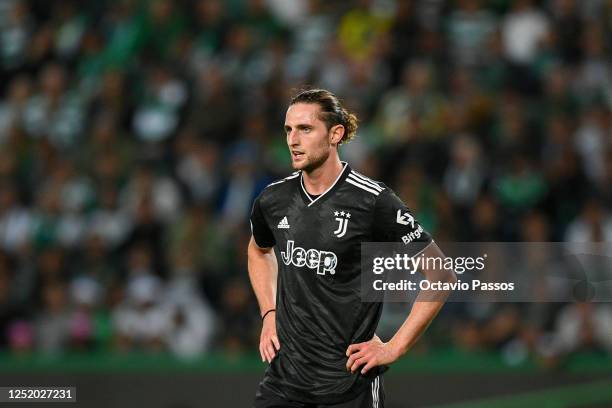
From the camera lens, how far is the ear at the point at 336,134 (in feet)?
17.4

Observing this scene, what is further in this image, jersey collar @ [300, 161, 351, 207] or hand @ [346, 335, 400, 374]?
jersey collar @ [300, 161, 351, 207]

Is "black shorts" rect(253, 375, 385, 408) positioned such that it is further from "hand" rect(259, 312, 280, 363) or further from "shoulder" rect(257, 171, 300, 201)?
"shoulder" rect(257, 171, 300, 201)

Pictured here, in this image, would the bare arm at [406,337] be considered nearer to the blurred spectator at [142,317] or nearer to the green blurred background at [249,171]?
the green blurred background at [249,171]

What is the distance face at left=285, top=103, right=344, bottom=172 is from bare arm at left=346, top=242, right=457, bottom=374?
74 cm

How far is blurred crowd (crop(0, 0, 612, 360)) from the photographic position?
9828 mm

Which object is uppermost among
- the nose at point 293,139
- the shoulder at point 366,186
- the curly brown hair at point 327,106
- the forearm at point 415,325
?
the curly brown hair at point 327,106

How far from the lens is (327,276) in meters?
5.21

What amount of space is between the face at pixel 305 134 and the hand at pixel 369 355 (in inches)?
33.7

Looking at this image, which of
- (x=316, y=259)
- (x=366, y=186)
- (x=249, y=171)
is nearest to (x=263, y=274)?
(x=316, y=259)

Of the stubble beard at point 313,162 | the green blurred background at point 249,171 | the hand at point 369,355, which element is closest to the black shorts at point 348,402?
Result: the hand at point 369,355

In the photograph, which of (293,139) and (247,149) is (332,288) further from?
(247,149)

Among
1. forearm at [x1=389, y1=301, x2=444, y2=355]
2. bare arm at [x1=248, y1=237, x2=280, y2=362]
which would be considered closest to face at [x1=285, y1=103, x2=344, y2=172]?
bare arm at [x1=248, y1=237, x2=280, y2=362]

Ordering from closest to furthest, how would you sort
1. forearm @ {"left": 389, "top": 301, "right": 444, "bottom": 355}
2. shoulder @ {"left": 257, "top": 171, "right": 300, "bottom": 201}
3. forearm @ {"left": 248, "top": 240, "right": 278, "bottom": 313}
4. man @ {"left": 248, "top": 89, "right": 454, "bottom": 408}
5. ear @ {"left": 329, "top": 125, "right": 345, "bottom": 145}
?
forearm @ {"left": 389, "top": 301, "right": 444, "bottom": 355}, man @ {"left": 248, "top": 89, "right": 454, "bottom": 408}, ear @ {"left": 329, "top": 125, "right": 345, "bottom": 145}, shoulder @ {"left": 257, "top": 171, "right": 300, "bottom": 201}, forearm @ {"left": 248, "top": 240, "right": 278, "bottom": 313}

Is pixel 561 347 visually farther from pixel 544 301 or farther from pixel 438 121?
pixel 438 121
